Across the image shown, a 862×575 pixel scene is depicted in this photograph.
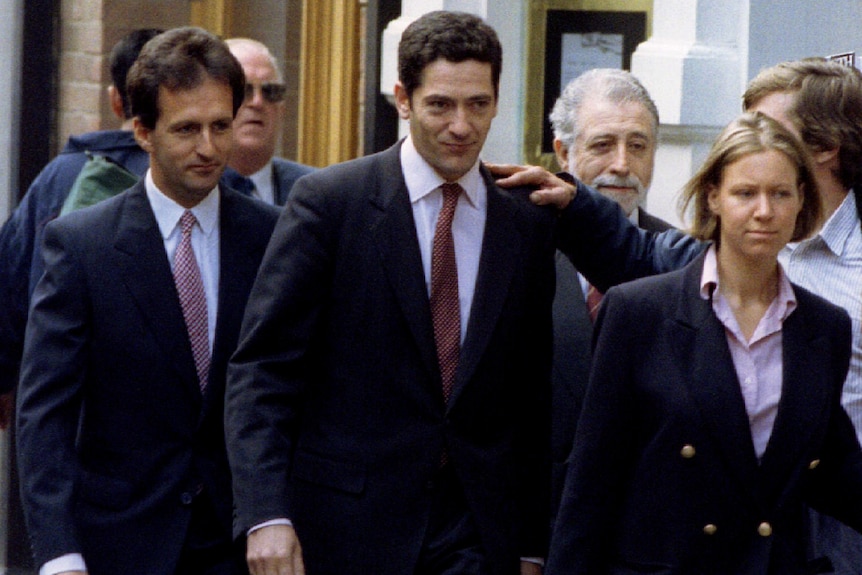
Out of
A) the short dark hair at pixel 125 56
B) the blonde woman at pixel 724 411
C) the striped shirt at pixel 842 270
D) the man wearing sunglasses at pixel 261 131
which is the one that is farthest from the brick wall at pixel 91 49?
the blonde woman at pixel 724 411

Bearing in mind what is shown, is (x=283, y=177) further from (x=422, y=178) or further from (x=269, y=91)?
(x=422, y=178)

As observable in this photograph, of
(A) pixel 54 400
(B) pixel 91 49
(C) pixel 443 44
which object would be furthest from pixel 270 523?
(B) pixel 91 49

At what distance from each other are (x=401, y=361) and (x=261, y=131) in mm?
2364

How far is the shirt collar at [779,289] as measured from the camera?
14.4ft

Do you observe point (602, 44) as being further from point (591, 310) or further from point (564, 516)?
point (564, 516)

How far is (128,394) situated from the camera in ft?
15.8

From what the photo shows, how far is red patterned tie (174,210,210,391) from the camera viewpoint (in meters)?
4.84


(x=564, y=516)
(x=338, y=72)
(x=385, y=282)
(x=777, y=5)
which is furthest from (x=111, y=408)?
(x=338, y=72)

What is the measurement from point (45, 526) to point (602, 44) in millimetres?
3304

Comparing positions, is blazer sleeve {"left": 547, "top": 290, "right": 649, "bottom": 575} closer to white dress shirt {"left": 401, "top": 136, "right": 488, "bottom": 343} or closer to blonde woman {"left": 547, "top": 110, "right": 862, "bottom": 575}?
blonde woman {"left": 547, "top": 110, "right": 862, "bottom": 575}

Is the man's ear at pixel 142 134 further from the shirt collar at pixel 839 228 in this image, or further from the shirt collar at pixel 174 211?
the shirt collar at pixel 839 228

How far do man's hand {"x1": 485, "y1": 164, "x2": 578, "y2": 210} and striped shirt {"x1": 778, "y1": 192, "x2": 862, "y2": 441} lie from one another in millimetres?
670

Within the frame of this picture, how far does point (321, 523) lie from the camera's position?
4.62m

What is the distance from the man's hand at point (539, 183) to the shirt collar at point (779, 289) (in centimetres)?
47
